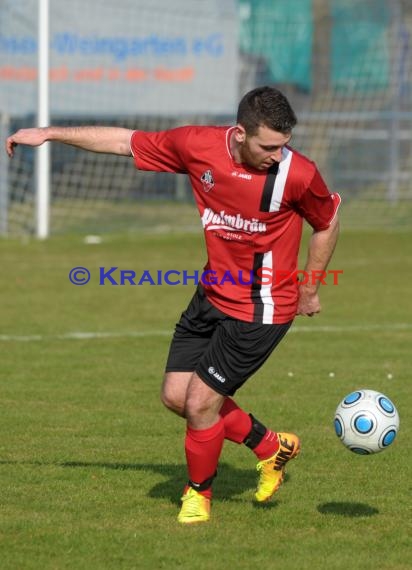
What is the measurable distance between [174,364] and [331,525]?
111 centimetres

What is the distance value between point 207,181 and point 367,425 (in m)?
1.42

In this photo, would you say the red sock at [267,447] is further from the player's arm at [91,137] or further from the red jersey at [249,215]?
the player's arm at [91,137]

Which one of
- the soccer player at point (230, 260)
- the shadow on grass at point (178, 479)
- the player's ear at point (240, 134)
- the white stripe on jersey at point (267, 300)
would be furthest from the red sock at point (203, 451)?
the player's ear at point (240, 134)

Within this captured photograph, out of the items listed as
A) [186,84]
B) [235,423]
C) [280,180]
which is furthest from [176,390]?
[186,84]

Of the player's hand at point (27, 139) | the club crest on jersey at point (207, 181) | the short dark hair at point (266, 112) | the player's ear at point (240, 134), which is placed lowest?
the club crest on jersey at point (207, 181)

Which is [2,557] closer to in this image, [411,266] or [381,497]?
[381,497]

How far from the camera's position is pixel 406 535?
561 cm

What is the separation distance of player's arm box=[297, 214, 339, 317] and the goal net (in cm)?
1618

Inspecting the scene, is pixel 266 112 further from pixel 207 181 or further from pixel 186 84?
pixel 186 84

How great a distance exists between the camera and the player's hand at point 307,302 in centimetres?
598

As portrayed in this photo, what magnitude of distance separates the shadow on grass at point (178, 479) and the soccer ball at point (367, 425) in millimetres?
550

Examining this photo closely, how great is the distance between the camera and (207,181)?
19.0ft

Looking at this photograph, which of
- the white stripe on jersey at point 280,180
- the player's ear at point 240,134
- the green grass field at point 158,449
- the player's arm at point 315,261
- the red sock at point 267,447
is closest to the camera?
the green grass field at point 158,449

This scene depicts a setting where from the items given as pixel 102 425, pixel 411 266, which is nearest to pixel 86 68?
pixel 411 266
